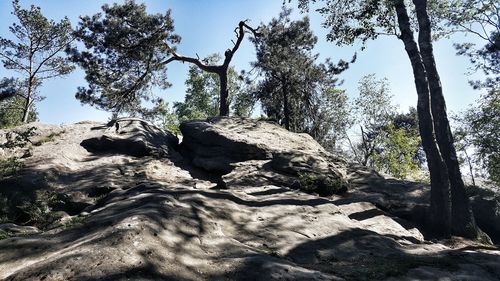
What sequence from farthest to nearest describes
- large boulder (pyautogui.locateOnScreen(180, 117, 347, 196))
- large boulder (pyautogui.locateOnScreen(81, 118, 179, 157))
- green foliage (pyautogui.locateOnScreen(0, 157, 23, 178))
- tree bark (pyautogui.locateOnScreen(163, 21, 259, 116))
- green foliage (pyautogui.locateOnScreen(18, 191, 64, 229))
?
tree bark (pyautogui.locateOnScreen(163, 21, 259, 116)) < large boulder (pyautogui.locateOnScreen(81, 118, 179, 157)) < large boulder (pyautogui.locateOnScreen(180, 117, 347, 196)) < green foliage (pyautogui.locateOnScreen(0, 157, 23, 178)) < green foliage (pyautogui.locateOnScreen(18, 191, 64, 229))

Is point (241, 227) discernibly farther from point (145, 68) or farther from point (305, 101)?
point (305, 101)

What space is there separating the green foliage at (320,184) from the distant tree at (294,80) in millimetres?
14696

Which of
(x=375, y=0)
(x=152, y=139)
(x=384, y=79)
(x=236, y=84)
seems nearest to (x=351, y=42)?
(x=375, y=0)

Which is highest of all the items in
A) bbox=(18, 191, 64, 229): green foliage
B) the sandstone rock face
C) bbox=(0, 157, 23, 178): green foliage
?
bbox=(0, 157, 23, 178): green foliage

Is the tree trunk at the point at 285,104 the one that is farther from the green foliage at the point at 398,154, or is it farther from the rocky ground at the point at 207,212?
the green foliage at the point at 398,154

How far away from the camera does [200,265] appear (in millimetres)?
5199

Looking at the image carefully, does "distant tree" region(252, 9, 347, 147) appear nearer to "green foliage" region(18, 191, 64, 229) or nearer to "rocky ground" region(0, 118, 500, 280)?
"rocky ground" region(0, 118, 500, 280)

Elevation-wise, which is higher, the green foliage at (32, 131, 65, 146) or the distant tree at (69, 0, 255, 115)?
the distant tree at (69, 0, 255, 115)

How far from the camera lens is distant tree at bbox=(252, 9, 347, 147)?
27.2 meters

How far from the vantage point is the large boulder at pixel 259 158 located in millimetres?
13805

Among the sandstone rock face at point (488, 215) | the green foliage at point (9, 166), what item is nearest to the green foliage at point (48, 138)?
the green foliage at point (9, 166)

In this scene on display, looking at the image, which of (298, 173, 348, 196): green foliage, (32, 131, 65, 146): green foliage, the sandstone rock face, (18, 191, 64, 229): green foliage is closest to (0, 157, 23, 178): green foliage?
(18, 191, 64, 229): green foliage

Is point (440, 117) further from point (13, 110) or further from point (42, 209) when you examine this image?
point (13, 110)

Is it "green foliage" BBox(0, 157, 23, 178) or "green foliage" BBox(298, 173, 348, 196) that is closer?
"green foliage" BBox(0, 157, 23, 178)
